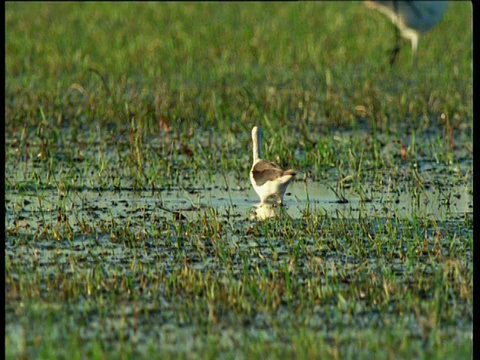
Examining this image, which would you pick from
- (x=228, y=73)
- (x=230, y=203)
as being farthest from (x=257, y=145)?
(x=228, y=73)

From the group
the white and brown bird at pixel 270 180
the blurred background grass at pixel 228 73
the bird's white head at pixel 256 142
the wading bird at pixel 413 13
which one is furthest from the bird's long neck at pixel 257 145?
the wading bird at pixel 413 13

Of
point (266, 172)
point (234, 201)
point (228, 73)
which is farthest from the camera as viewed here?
point (228, 73)

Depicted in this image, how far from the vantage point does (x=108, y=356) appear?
4934mm

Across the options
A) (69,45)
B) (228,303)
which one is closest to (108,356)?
(228,303)

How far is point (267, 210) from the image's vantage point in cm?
805

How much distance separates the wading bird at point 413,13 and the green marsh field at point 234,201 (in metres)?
0.58

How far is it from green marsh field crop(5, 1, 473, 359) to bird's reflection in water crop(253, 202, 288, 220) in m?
0.07

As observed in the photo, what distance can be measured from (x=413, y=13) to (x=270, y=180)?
6144mm

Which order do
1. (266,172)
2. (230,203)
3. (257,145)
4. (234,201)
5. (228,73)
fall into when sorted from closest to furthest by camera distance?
(266,172) < (230,203) < (234,201) < (257,145) < (228,73)

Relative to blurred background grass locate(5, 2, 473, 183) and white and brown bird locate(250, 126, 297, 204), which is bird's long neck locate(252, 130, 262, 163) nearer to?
white and brown bird locate(250, 126, 297, 204)

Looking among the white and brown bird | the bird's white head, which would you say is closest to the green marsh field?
the white and brown bird

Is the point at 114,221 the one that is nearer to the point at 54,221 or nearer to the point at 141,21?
the point at 54,221

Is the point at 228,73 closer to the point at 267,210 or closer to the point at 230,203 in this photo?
the point at 230,203
